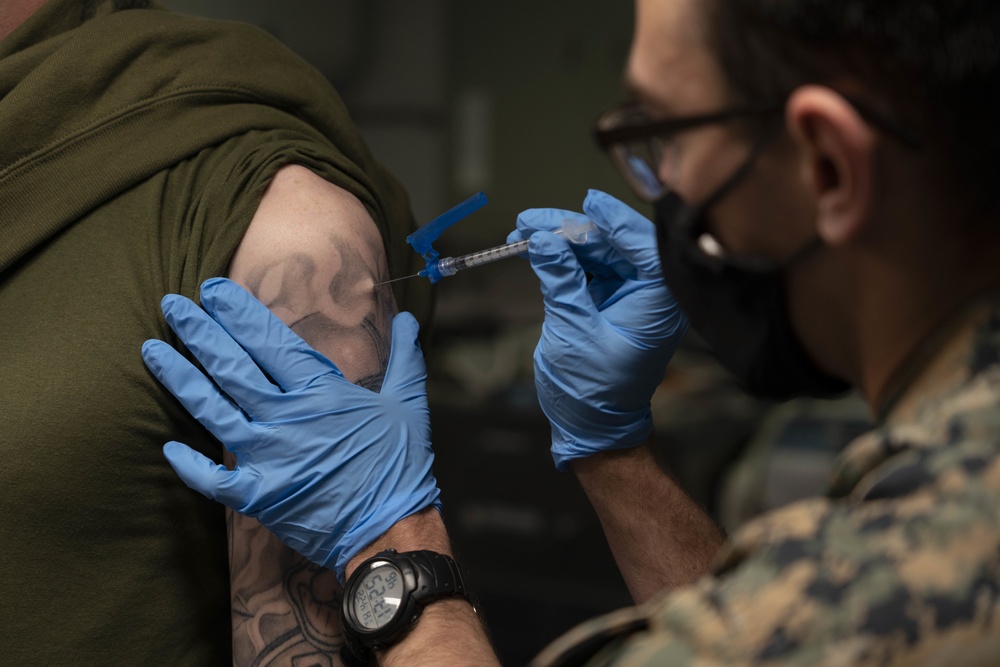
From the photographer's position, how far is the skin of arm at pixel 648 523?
4.17 ft

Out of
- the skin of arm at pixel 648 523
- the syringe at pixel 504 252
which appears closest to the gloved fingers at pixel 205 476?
the syringe at pixel 504 252

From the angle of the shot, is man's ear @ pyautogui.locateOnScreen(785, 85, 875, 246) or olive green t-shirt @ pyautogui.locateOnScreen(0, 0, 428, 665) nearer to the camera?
man's ear @ pyautogui.locateOnScreen(785, 85, 875, 246)

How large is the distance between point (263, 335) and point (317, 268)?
0.10m

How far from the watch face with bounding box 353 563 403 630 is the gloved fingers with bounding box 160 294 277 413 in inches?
9.3

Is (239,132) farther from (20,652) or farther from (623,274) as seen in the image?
(20,652)

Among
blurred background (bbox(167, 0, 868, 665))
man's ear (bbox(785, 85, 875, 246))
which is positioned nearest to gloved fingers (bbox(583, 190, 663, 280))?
man's ear (bbox(785, 85, 875, 246))

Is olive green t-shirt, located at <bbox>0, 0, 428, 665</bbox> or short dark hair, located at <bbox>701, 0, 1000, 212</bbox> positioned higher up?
short dark hair, located at <bbox>701, 0, 1000, 212</bbox>

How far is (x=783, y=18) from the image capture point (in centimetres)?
71

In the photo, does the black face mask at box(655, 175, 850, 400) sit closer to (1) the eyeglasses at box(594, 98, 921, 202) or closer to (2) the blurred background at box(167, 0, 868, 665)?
(1) the eyeglasses at box(594, 98, 921, 202)

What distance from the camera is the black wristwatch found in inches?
41.4

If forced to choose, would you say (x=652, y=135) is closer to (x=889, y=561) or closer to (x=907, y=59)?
(x=907, y=59)

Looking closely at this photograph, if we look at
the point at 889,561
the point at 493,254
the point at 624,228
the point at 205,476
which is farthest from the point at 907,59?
the point at 205,476

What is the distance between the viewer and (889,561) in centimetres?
64

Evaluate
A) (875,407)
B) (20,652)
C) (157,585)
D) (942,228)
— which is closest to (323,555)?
(157,585)
